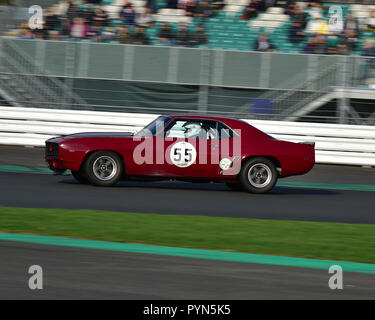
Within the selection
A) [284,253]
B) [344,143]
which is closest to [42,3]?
[344,143]

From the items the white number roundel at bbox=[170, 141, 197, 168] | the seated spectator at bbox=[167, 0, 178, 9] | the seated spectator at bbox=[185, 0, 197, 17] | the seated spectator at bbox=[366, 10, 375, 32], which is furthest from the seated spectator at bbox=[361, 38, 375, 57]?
the white number roundel at bbox=[170, 141, 197, 168]

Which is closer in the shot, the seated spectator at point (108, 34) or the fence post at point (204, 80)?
the fence post at point (204, 80)

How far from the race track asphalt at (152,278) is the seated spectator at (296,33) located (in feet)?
40.4

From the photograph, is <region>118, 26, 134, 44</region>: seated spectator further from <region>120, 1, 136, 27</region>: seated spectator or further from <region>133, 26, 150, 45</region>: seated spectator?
<region>120, 1, 136, 27</region>: seated spectator

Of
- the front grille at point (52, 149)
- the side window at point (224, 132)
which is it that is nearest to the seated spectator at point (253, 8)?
the side window at point (224, 132)

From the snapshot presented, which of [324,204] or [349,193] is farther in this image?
[349,193]

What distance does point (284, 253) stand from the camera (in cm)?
766

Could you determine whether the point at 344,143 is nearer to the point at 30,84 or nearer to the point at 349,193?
the point at 349,193

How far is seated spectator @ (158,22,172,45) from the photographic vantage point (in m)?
18.6

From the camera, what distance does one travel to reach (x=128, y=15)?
765 inches

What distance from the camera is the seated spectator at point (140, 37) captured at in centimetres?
1852

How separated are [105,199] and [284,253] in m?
3.85

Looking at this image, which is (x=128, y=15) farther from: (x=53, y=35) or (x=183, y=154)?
(x=183, y=154)

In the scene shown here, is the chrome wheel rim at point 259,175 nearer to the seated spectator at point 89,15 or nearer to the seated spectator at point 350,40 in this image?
the seated spectator at point 350,40
